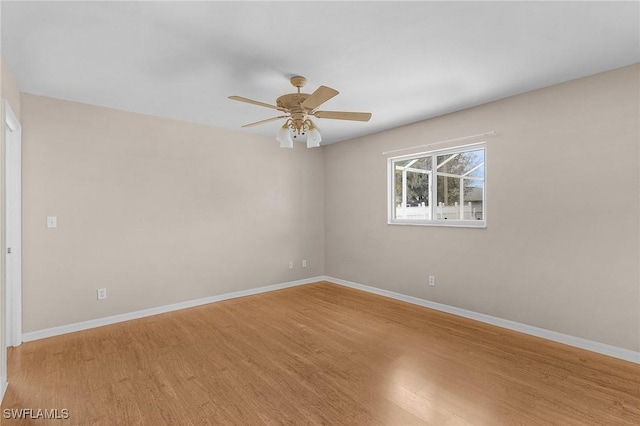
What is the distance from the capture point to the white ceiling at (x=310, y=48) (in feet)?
5.97

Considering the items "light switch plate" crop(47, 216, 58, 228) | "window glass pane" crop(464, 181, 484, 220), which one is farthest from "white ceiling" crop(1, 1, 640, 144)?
"light switch plate" crop(47, 216, 58, 228)

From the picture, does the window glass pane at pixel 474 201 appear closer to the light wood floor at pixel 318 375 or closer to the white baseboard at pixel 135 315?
the light wood floor at pixel 318 375

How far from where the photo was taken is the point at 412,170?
14.3ft

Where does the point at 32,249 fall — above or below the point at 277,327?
above

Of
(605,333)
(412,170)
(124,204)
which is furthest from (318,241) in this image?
(605,333)

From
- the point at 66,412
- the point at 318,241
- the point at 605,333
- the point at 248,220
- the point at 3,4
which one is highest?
the point at 3,4

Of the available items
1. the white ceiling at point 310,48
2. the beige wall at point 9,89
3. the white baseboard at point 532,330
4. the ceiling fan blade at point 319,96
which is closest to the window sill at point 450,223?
the white baseboard at point 532,330

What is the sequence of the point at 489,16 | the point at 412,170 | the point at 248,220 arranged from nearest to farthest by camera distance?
the point at 489,16
the point at 412,170
the point at 248,220

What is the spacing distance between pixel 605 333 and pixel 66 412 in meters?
4.06

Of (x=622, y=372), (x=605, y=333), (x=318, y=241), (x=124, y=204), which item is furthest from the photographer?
(x=318, y=241)

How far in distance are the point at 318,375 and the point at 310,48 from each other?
239cm

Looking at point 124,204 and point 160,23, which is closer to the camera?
point 160,23

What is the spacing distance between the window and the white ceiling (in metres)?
0.75

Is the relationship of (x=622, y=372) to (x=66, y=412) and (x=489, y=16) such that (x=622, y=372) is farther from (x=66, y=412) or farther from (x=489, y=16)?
(x=66, y=412)
